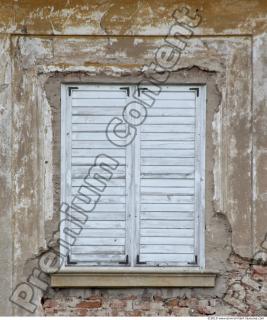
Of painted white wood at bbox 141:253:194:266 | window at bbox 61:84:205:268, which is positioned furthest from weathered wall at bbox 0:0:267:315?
painted white wood at bbox 141:253:194:266

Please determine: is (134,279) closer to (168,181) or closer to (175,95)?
(168,181)

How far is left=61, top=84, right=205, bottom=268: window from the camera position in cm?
629

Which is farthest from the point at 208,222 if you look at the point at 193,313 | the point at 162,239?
the point at 193,313

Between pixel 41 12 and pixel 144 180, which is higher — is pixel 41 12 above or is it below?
above

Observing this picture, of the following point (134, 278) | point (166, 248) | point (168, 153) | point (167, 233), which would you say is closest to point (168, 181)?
point (168, 153)

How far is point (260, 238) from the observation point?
20.4 ft

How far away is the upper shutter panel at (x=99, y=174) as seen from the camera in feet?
20.6

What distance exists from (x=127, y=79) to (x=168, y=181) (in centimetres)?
101

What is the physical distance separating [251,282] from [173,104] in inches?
69.9

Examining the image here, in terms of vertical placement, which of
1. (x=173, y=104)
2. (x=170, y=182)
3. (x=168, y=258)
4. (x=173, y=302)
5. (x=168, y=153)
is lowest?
(x=173, y=302)

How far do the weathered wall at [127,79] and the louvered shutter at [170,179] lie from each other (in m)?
0.15

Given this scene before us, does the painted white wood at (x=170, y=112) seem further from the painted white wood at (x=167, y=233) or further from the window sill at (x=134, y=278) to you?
the window sill at (x=134, y=278)

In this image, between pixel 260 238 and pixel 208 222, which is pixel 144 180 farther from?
pixel 260 238

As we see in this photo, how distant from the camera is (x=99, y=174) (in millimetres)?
6309
